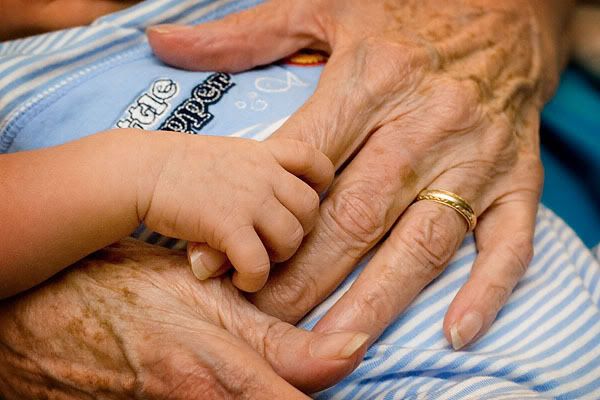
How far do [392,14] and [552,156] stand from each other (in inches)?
20.6

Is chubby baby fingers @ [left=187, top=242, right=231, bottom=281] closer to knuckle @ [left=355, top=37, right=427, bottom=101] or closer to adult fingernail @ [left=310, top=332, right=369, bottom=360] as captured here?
adult fingernail @ [left=310, top=332, right=369, bottom=360]

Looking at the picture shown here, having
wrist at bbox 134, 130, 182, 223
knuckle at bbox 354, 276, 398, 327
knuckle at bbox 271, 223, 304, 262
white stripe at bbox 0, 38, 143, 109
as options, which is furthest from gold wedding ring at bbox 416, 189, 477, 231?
white stripe at bbox 0, 38, 143, 109

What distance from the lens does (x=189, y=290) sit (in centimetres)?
77

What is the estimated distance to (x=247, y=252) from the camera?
69 cm

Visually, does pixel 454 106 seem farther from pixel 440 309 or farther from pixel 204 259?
pixel 204 259

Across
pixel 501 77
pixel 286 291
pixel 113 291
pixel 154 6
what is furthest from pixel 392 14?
pixel 113 291

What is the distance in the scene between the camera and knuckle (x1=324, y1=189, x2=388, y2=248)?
828 millimetres

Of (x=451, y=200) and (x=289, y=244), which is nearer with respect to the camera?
(x=289, y=244)

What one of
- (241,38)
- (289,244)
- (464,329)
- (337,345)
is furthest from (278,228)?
→ (241,38)

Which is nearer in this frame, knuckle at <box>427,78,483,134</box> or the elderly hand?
the elderly hand

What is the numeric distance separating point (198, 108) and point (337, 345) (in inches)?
15.4

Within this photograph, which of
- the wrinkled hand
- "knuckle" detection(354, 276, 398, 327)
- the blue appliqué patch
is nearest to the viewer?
the wrinkled hand

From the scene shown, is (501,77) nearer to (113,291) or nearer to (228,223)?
(228,223)

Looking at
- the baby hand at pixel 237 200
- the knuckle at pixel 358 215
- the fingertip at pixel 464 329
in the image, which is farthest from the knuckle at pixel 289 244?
the fingertip at pixel 464 329
